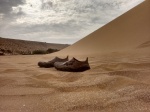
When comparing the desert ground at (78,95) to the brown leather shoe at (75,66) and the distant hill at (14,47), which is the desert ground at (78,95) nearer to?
the brown leather shoe at (75,66)

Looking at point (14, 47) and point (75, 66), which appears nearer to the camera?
point (75, 66)

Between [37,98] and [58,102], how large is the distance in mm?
195

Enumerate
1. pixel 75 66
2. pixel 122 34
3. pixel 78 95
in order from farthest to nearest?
pixel 122 34 → pixel 75 66 → pixel 78 95

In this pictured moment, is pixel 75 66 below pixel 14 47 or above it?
below

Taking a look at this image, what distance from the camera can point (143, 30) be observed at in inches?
279

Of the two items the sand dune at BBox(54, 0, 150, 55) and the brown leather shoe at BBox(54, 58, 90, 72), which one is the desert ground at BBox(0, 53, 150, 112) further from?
the sand dune at BBox(54, 0, 150, 55)

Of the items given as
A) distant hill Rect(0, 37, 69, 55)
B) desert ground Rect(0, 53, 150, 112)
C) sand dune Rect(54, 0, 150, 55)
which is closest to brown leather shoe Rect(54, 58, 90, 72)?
desert ground Rect(0, 53, 150, 112)

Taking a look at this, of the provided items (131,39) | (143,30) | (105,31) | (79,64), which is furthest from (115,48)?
(79,64)

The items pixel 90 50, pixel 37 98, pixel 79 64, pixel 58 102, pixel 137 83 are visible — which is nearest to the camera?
pixel 58 102

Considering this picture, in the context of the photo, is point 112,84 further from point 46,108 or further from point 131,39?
point 131,39

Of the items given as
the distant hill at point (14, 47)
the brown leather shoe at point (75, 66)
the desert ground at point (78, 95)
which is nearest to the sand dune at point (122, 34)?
the brown leather shoe at point (75, 66)

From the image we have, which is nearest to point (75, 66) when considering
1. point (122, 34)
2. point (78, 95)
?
point (78, 95)

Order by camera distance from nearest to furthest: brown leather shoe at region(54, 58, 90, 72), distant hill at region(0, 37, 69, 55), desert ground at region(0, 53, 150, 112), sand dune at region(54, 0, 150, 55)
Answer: desert ground at region(0, 53, 150, 112) < brown leather shoe at region(54, 58, 90, 72) < sand dune at region(54, 0, 150, 55) < distant hill at region(0, 37, 69, 55)

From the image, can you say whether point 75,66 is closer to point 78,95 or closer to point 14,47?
point 78,95
